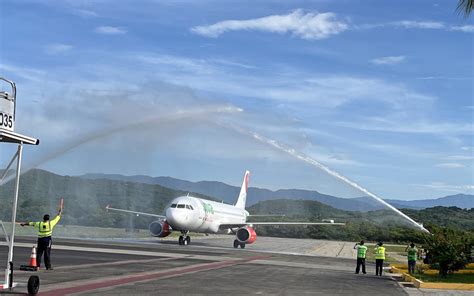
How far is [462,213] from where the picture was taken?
122 meters

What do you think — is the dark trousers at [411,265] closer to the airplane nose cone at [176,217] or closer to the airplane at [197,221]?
the airplane at [197,221]

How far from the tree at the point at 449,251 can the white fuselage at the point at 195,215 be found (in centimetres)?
2255

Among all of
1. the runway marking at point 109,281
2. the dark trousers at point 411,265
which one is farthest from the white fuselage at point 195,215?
the dark trousers at point 411,265

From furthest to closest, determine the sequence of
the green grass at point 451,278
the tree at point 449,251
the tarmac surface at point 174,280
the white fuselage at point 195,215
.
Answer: the white fuselage at point 195,215 < the tree at point 449,251 < the green grass at point 451,278 < the tarmac surface at point 174,280

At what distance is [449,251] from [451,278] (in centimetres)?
150

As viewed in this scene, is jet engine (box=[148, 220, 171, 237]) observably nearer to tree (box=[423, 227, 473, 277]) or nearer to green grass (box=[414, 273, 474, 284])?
green grass (box=[414, 273, 474, 284])

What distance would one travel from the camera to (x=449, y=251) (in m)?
26.2

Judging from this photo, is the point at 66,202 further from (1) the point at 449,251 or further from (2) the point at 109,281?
(2) the point at 109,281

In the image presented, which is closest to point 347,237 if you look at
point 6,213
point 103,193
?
point 6,213

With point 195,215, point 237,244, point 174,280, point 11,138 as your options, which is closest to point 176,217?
point 195,215

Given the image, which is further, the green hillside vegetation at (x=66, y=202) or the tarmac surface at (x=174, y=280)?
the green hillside vegetation at (x=66, y=202)

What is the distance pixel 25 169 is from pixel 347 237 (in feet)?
277

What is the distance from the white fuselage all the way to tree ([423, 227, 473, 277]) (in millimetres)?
22552

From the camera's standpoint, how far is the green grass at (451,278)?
992 inches
